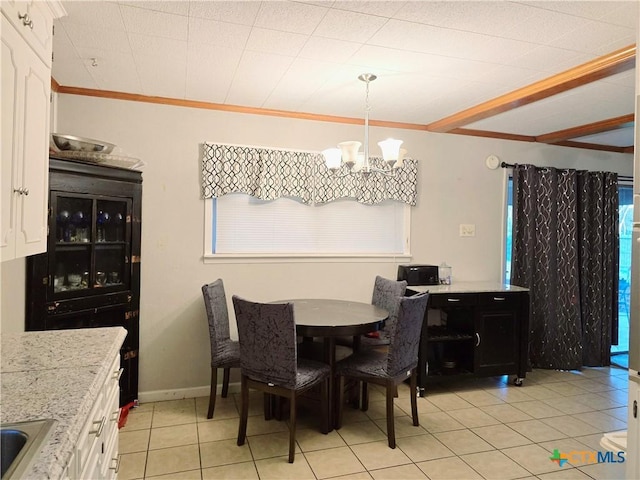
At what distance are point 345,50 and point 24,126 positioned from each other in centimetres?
165

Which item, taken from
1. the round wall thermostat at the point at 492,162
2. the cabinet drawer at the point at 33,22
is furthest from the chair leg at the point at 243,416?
the round wall thermostat at the point at 492,162

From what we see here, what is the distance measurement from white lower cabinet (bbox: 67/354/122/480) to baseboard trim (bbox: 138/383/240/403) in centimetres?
158

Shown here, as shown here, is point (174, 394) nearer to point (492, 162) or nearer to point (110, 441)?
point (110, 441)

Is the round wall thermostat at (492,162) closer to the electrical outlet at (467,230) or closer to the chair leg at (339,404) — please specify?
the electrical outlet at (467,230)

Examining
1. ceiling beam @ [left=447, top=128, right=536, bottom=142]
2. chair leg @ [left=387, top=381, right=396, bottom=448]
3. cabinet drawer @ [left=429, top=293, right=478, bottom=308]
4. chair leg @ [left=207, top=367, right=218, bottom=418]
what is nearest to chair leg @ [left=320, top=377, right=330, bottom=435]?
chair leg @ [left=387, top=381, right=396, bottom=448]

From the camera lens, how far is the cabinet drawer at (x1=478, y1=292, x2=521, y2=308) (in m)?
3.75

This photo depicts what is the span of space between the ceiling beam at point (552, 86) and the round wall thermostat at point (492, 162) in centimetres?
72

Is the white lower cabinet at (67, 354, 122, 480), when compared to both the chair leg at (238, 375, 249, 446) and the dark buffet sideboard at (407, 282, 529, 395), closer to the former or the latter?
the chair leg at (238, 375, 249, 446)

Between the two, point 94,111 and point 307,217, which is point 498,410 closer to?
point 307,217

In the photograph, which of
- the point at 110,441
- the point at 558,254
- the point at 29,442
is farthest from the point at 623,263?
the point at 29,442

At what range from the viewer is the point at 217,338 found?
10.1 ft

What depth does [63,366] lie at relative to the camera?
5.15 feet

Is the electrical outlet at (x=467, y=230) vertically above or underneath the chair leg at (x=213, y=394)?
above

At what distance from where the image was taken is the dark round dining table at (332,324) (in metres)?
2.67
